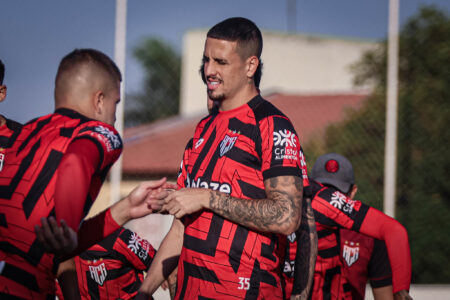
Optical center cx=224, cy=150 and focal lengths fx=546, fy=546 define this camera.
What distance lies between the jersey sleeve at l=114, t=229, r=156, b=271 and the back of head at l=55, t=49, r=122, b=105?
4.79ft

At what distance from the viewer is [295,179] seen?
273cm

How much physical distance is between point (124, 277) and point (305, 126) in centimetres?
936

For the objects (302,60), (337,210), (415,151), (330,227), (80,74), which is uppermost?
(302,60)

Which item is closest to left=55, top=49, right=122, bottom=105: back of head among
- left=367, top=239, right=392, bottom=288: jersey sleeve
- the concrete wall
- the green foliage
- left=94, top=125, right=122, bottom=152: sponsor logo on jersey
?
left=94, top=125, right=122, bottom=152: sponsor logo on jersey

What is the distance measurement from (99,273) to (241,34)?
6.82 feet

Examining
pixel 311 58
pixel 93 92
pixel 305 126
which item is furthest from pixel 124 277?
pixel 311 58

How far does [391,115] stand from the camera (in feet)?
29.3

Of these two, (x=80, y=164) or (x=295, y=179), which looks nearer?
(x=80, y=164)

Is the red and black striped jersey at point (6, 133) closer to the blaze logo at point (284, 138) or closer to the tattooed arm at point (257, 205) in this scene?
the tattooed arm at point (257, 205)

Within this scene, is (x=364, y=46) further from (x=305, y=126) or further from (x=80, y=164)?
(x=80, y=164)

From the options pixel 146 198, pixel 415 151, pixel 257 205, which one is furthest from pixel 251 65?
pixel 415 151

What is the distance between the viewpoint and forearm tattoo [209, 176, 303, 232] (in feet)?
8.80

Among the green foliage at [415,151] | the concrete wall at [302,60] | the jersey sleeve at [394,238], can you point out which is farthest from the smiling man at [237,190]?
the concrete wall at [302,60]

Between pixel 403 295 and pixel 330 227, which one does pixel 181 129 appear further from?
pixel 403 295
